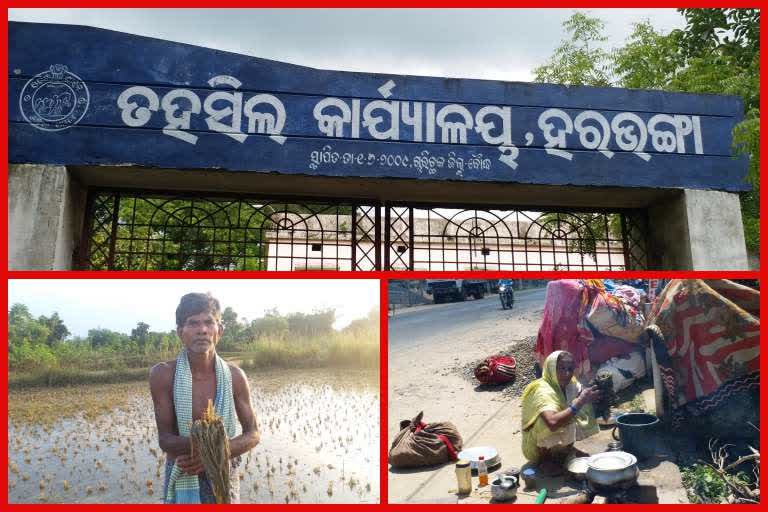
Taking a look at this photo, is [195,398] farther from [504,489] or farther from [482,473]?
[504,489]

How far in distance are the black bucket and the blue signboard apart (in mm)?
2651

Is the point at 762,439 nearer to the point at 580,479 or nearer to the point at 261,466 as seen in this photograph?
the point at 580,479

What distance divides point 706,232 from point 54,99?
689cm

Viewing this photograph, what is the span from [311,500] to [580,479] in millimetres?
2100

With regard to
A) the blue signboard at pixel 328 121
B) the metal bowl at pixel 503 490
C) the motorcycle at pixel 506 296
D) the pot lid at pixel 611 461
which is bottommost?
the metal bowl at pixel 503 490

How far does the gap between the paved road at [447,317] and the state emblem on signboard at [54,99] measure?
12.4ft

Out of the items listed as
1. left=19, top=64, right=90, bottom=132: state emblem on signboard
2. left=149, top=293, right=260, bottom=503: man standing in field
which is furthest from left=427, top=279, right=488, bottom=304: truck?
left=19, top=64, right=90, bottom=132: state emblem on signboard

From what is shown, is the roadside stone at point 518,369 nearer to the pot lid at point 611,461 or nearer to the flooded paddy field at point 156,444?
the pot lid at point 611,461

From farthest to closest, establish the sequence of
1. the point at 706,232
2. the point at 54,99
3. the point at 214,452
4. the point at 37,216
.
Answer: the point at 706,232 → the point at 54,99 → the point at 37,216 → the point at 214,452

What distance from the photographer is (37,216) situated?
6.23 metres

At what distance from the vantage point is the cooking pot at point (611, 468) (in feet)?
16.4

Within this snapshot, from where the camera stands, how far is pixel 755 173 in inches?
284

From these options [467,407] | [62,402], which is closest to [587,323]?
[467,407]

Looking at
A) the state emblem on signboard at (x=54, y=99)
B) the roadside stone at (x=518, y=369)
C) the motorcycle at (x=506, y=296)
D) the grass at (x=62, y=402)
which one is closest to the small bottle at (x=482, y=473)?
the roadside stone at (x=518, y=369)
